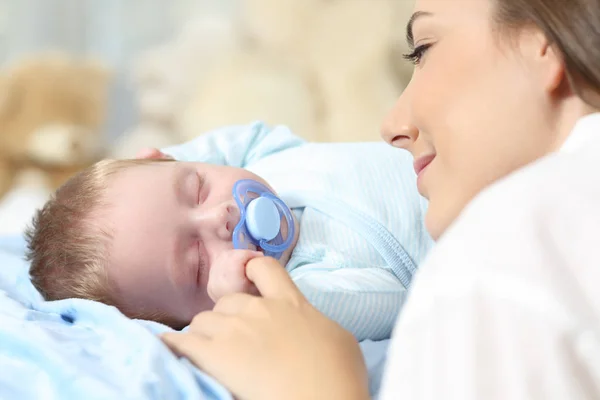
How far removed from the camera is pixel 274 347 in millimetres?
637

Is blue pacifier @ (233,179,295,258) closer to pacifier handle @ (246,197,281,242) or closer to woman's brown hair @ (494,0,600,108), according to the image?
pacifier handle @ (246,197,281,242)

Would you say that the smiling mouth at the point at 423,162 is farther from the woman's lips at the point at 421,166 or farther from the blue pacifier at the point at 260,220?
the blue pacifier at the point at 260,220

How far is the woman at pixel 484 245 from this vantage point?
435 millimetres

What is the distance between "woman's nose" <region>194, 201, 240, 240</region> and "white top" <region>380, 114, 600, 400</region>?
0.56 meters

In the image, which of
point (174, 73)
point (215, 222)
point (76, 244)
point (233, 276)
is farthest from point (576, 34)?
point (174, 73)

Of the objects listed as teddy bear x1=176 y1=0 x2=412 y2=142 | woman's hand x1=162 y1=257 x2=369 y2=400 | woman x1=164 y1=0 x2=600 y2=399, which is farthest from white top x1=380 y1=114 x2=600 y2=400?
teddy bear x1=176 y1=0 x2=412 y2=142

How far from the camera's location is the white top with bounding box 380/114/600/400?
16.9 inches

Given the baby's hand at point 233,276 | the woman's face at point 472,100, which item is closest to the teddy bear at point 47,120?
the baby's hand at point 233,276

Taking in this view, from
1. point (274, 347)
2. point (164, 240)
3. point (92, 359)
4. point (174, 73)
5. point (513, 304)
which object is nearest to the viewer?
point (513, 304)

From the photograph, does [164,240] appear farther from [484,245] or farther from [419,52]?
[484,245]

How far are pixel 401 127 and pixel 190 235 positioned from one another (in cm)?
36

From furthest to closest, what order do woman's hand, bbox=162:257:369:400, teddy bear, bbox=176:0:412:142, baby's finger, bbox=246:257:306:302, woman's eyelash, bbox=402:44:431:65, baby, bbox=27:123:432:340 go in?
teddy bear, bbox=176:0:412:142
baby, bbox=27:123:432:340
woman's eyelash, bbox=402:44:431:65
baby's finger, bbox=246:257:306:302
woman's hand, bbox=162:257:369:400

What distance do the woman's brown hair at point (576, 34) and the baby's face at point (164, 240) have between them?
541 mm

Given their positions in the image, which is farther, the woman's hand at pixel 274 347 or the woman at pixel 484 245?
the woman's hand at pixel 274 347
